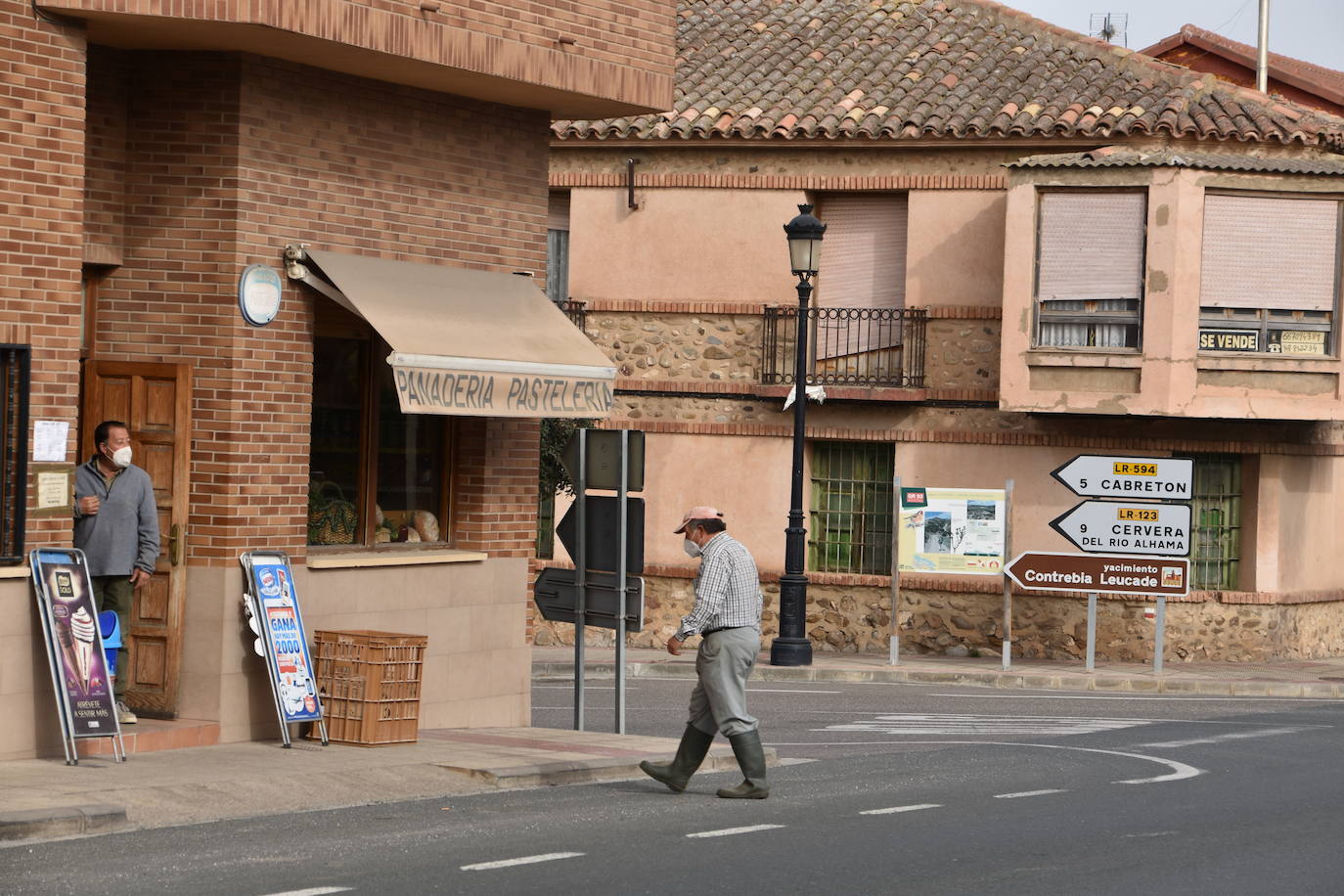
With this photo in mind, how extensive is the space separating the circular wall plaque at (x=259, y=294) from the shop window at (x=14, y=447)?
1.65m

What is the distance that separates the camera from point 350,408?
1478 cm

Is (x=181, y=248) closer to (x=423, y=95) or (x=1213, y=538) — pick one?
(x=423, y=95)

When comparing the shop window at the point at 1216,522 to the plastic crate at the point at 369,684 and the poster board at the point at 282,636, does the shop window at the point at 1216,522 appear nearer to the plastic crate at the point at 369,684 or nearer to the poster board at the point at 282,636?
the plastic crate at the point at 369,684

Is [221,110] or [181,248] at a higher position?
[221,110]

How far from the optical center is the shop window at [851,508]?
2645 cm

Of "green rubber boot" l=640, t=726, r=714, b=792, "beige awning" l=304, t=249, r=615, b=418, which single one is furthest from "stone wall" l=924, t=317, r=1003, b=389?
"green rubber boot" l=640, t=726, r=714, b=792

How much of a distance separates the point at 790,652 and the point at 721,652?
451 inches

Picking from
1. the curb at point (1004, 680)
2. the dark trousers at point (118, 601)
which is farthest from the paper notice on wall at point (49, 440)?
the curb at point (1004, 680)

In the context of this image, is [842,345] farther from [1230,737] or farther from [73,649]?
[73,649]

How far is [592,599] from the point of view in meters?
14.8

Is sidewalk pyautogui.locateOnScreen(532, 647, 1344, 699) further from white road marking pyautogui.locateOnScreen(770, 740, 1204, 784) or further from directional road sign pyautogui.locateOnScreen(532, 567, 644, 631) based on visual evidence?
directional road sign pyautogui.locateOnScreen(532, 567, 644, 631)

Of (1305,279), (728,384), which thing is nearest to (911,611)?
(728,384)

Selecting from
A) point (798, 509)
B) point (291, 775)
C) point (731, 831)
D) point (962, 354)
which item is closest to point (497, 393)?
point (291, 775)

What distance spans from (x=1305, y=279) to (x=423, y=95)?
13.3 meters
